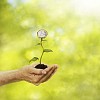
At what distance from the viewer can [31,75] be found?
1661 millimetres

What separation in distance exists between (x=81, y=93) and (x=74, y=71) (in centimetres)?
22

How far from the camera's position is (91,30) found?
2.94 meters

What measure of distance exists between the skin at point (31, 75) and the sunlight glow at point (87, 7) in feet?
4.46

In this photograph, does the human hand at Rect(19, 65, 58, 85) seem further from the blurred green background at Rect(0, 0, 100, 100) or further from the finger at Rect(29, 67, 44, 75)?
the blurred green background at Rect(0, 0, 100, 100)

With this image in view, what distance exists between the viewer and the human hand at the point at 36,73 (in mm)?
1615

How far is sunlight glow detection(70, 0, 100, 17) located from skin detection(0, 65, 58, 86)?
136 centimetres

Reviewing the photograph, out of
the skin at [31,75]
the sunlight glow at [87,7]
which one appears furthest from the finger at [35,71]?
the sunlight glow at [87,7]

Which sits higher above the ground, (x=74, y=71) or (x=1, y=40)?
(x=1, y=40)

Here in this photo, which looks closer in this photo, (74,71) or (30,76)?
(30,76)

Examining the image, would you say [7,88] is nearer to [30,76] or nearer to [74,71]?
[74,71]

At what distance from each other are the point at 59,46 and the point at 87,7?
450 mm

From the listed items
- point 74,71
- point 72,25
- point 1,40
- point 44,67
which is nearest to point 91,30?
point 72,25

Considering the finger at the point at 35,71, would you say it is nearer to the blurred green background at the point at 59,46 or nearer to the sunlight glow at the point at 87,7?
the blurred green background at the point at 59,46

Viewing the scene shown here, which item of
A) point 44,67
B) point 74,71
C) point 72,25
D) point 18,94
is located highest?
point 72,25
